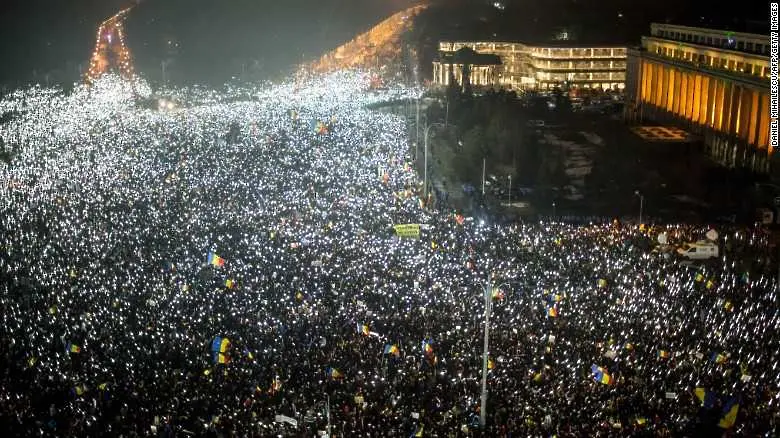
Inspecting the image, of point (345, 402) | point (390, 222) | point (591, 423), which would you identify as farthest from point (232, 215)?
point (591, 423)

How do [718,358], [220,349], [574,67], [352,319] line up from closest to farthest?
[718,358]
[220,349]
[352,319]
[574,67]

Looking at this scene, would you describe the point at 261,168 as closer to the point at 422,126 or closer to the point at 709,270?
the point at 709,270

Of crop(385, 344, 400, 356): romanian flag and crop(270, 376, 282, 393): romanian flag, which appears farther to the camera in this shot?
crop(385, 344, 400, 356): romanian flag

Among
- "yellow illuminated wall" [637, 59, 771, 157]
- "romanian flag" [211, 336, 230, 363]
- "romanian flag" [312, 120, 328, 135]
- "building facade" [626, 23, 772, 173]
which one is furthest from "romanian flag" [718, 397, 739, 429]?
"romanian flag" [312, 120, 328, 135]

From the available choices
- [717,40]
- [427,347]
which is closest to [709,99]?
[717,40]

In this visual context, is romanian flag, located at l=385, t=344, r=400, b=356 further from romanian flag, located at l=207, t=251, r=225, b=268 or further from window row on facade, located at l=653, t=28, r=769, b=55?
window row on facade, located at l=653, t=28, r=769, b=55

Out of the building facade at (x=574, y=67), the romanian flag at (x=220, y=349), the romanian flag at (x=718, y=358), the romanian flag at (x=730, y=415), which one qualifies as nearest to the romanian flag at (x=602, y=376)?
the romanian flag at (x=718, y=358)

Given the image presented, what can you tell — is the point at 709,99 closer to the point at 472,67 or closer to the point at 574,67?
the point at 574,67
